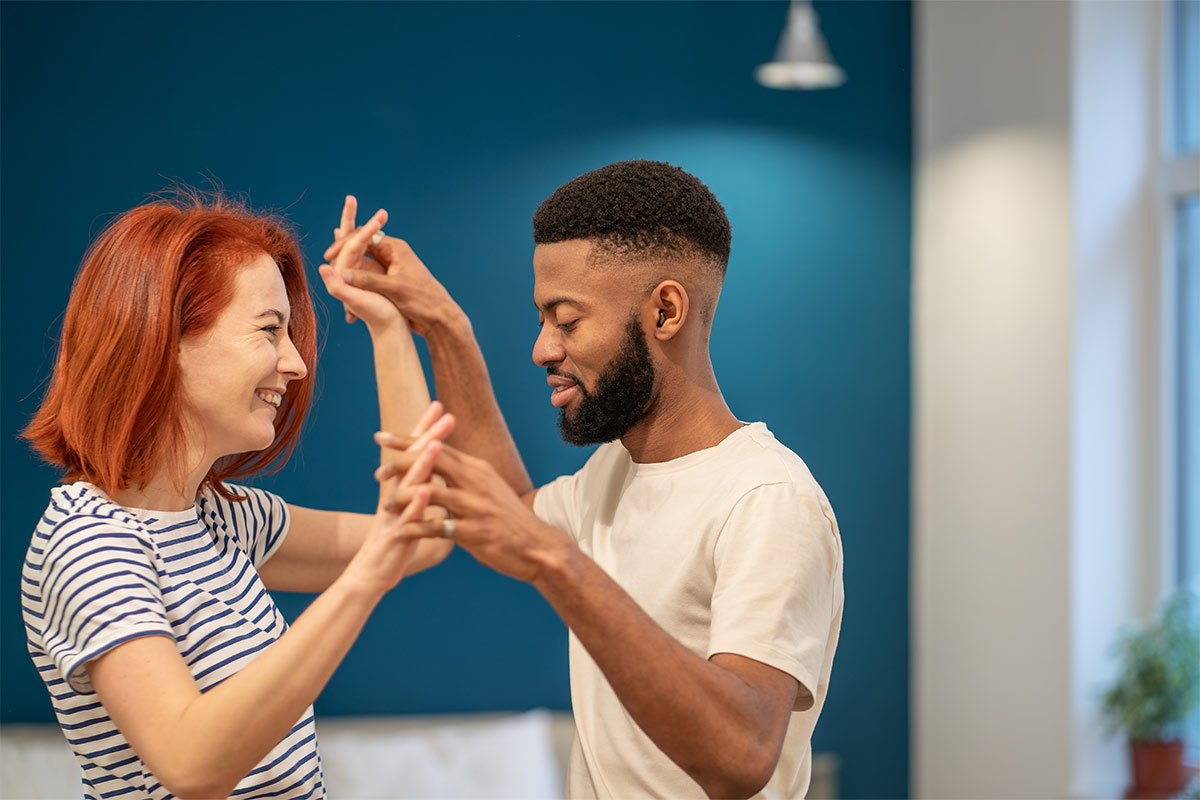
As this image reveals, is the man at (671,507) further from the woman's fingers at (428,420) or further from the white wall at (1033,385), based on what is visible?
the white wall at (1033,385)

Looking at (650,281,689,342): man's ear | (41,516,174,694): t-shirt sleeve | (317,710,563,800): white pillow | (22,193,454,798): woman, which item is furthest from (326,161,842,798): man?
(317,710,563,800): white pillow

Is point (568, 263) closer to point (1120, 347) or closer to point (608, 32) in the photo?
point (608, 32)

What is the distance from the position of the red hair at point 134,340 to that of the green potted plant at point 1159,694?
8.70ft

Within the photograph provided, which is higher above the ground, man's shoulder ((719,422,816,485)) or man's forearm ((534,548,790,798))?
man's shoulder ((719,422,816,485))

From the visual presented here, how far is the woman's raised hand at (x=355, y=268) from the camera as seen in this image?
142cm

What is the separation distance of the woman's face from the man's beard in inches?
14.7

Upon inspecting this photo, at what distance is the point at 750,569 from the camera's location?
119 cm

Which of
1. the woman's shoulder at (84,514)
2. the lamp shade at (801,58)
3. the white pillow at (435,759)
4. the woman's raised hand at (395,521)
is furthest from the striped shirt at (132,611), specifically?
the lamp shade at (801,58)

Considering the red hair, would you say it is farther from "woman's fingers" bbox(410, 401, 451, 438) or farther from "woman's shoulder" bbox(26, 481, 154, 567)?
"woman's fingers" bbox(410, 401, 451, 438)

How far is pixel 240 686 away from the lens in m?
A: 1.05

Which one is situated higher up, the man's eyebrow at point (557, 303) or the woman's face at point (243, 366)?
the man's eyebrow at point (557, 303)

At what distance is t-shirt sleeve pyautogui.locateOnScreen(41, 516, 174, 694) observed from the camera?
3.61 feet

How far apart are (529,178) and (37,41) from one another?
1332 millimetres

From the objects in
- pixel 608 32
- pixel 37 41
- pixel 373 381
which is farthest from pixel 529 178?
pixel 37 41
